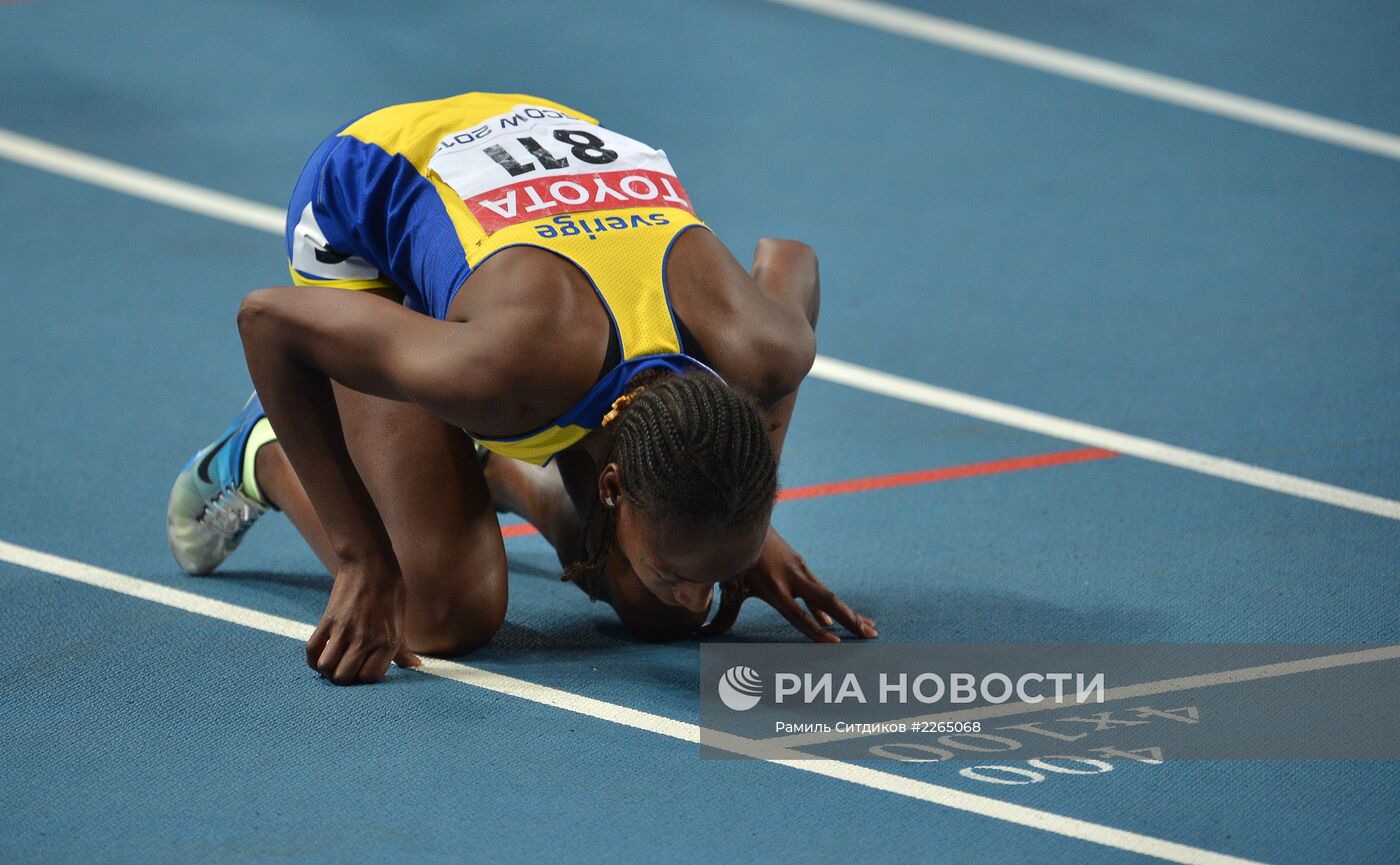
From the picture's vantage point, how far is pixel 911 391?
4.73m

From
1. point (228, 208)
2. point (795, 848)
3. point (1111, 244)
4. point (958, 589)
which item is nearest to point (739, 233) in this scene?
point (1111, 244)

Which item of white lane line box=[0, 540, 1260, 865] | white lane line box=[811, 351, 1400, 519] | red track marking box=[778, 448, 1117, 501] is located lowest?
white lane line box=[0, 540, 1260, 865]

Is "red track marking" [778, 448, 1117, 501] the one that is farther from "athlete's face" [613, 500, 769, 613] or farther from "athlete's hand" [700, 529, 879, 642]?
"athlete's face" [613, 500, 769, 613]

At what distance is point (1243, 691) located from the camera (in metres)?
3.21

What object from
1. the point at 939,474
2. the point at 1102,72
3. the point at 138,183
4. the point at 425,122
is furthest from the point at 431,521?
the point at 1102,72

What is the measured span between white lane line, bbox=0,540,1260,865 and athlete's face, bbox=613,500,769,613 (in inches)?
11.9

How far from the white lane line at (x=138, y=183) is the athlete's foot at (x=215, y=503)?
2021 millimetres

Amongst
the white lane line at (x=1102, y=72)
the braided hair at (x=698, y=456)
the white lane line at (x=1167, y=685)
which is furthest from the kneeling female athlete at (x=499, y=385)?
the white lane line at (x=1102, y=72)

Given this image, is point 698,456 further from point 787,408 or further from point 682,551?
point 787,408

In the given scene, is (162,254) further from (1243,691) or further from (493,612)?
(1243,691)

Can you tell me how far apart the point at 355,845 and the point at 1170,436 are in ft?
8.45

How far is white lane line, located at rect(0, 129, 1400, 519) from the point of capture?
4.15 metres

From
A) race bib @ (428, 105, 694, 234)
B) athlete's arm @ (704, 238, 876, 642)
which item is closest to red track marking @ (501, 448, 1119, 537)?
athlete's arm @ (704, 238, 876, 642)

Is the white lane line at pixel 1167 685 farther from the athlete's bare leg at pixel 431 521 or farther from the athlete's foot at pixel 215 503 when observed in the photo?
the athlete's foot at pixel 215 503
